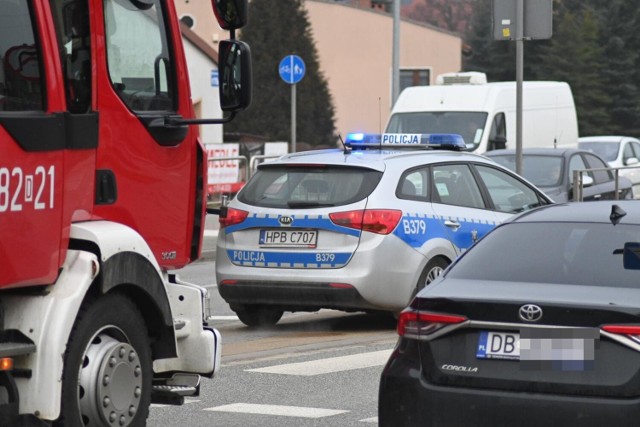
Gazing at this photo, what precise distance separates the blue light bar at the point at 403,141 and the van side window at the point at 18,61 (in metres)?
6.66

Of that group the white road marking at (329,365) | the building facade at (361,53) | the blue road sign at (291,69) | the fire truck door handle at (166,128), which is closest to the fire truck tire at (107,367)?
the fire truck door handle at (166,128)

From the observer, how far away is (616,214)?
6.77m

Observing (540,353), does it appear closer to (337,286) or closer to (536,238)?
(536,238)

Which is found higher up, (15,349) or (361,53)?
(361,53)

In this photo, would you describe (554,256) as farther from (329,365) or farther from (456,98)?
(456,98)

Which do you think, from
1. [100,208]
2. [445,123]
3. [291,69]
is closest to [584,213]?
[100,208]

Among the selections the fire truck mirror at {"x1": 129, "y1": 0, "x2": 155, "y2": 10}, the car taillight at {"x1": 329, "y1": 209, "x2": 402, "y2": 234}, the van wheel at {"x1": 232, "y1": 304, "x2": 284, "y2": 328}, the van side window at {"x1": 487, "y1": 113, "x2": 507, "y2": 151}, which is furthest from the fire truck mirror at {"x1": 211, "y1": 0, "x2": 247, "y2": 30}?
the van side window at {"x1": 487, "y1": 113, "x2": 507, "y2": 151}

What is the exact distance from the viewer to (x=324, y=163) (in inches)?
476

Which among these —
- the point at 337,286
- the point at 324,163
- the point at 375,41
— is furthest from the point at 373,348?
the point at 375,41

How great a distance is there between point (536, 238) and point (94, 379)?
6.82 feet

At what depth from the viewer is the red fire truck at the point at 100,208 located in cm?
627

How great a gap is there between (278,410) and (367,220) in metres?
3.39

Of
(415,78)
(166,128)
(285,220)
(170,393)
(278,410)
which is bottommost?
(278,410)

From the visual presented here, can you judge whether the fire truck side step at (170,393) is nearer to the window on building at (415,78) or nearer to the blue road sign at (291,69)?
the blue road sign at (291,69)
